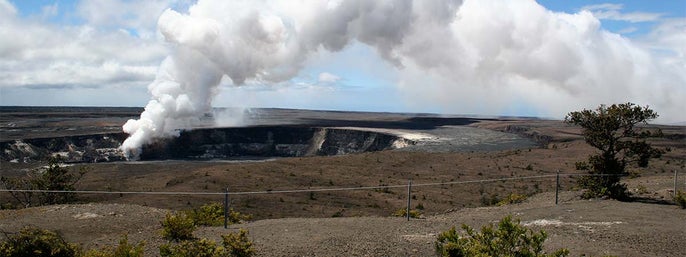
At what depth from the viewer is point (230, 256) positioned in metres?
9.80

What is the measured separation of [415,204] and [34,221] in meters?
17.2

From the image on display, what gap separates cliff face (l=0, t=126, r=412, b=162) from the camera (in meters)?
65.7

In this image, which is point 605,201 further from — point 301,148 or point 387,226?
point 301,148

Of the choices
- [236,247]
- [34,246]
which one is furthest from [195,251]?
[34,246]

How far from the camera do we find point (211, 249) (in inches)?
357

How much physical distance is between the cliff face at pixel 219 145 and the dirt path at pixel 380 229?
54.7 metres

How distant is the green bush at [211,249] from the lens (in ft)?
28.4

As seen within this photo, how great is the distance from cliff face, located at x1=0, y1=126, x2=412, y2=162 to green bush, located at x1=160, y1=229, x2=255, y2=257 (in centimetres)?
6101

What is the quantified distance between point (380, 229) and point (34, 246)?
7.45m

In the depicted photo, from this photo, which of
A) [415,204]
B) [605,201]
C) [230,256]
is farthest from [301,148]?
[230,256]

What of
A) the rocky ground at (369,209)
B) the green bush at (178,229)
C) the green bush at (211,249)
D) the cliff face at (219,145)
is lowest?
the cliff face at (219,145)

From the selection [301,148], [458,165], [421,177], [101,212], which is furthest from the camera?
[301,148]

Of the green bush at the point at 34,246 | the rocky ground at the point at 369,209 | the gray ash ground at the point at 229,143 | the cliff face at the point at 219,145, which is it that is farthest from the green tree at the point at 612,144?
the cliff face at the point at 219,145

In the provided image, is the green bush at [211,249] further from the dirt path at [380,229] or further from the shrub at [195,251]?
the dirt path at [380,229]
